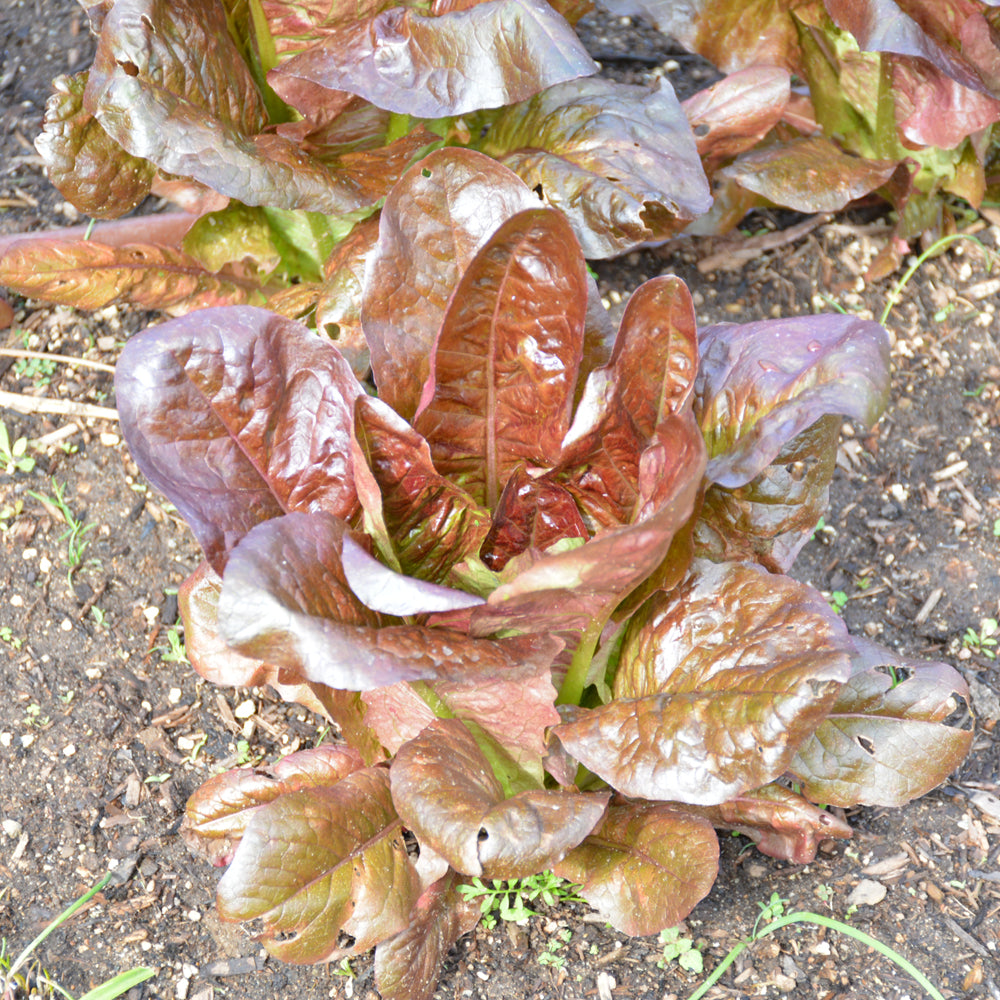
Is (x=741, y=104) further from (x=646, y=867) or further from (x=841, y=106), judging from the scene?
(x=646, y=867)

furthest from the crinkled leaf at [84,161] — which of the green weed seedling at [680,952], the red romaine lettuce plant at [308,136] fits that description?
the green weed seedling at [680,952]

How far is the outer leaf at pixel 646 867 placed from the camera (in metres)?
1.51

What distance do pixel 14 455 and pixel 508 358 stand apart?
137 cm

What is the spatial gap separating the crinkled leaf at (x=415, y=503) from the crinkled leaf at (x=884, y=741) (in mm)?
647

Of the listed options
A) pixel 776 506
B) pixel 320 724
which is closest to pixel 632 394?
pixel 776 506

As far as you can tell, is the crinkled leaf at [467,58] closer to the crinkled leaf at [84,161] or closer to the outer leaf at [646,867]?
the crinkled leaf at [84,161]

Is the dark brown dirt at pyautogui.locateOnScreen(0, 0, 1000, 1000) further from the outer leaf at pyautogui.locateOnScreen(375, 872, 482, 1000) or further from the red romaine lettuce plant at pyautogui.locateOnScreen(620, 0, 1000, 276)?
the red romaine lettuce plant at pyautogui.locateOnScreen(620, 0, 1000, 276)

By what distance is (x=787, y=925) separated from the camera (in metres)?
1.72

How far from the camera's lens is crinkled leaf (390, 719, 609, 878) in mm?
1367

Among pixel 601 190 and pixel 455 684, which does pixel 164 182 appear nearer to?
pixel 601 190

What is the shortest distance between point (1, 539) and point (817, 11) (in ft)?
7.45

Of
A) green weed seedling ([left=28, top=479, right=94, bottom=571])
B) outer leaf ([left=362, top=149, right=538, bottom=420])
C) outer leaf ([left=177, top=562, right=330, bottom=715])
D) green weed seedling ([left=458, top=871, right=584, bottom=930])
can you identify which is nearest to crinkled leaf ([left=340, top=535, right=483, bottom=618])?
outer leaf ([left=362, top=149, right=538, bottom=420])

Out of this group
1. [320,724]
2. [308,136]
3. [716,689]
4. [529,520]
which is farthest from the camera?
[308,136]

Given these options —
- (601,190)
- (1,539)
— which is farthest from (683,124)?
(1,539)
